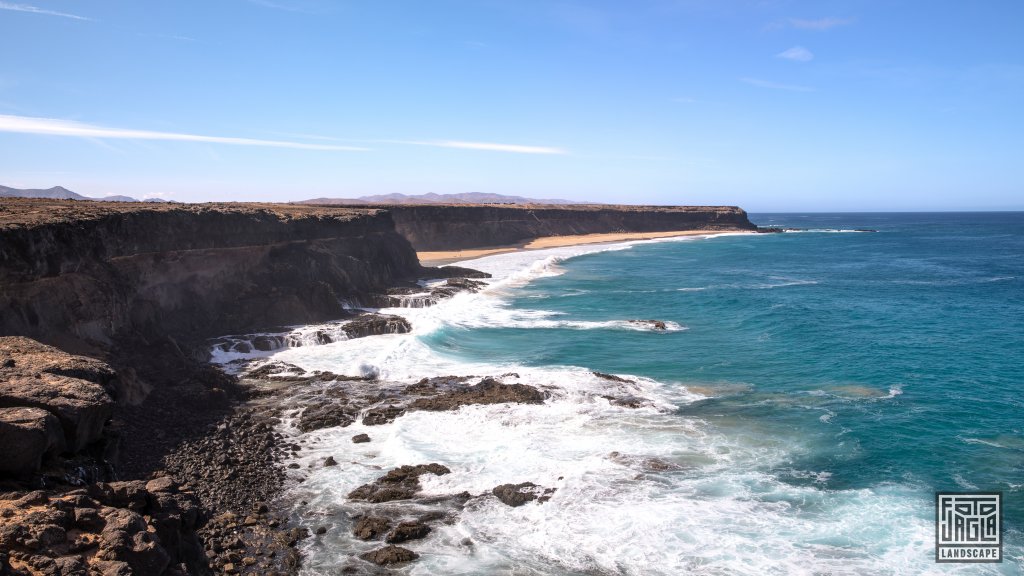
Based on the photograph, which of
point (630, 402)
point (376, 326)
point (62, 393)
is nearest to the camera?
point (62, 393)

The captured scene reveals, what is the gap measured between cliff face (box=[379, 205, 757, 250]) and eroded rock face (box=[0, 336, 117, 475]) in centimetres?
6234

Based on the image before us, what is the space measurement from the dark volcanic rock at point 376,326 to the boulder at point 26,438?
76.1ft

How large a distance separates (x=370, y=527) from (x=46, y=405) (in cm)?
672

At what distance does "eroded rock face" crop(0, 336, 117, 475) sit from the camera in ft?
31.3

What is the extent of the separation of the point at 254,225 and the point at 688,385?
2653 cm

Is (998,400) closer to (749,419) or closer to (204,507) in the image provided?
(749,419)

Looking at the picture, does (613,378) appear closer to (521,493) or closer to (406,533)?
(521,493)

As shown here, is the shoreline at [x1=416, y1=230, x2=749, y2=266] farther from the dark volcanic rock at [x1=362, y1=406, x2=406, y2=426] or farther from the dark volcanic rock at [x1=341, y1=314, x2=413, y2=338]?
the dark volcanic rock at [x1=362, y1=406, x2=406, y2=426]

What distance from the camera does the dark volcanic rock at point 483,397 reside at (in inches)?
889

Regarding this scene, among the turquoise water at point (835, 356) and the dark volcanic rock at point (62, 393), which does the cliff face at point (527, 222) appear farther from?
the dark volcanic rock at point (62, 393)

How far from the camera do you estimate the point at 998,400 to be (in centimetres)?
2245

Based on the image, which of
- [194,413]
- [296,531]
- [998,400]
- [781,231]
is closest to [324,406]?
[194,413]

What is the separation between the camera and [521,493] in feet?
52.6

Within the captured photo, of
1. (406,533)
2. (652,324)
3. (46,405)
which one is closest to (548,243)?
(652,324)
